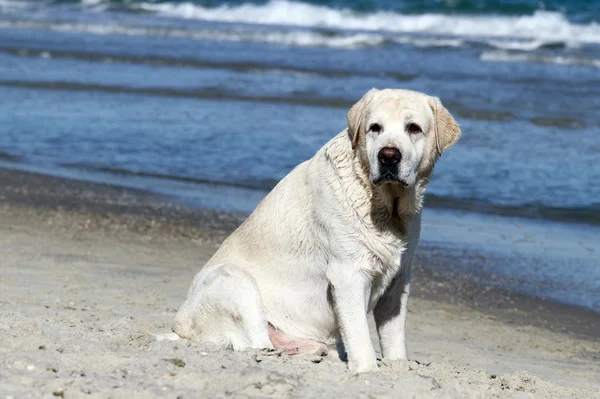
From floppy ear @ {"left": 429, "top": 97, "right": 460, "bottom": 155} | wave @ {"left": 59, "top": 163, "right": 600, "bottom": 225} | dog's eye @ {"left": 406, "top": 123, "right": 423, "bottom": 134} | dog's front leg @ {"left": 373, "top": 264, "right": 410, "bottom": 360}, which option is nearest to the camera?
dog's eye @ {"left": 406, "top": 123, "right": 423, "bottom": 134}

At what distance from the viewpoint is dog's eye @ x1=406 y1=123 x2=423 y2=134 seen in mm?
5055

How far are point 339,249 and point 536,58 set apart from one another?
23.1 m

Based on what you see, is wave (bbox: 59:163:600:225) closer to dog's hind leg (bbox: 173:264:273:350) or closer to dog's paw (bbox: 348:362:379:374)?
dog's hind leg (bbox: 173:264:273:350)

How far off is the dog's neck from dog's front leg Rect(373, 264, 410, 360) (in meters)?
0.34

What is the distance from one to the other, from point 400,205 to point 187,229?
16.2 ft

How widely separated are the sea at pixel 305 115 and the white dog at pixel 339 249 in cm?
343

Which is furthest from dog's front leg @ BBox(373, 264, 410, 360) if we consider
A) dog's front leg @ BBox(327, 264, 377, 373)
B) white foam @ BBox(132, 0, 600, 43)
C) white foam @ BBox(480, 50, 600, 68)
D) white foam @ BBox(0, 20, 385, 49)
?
white foam @ BBox(132, 0, 600, 43)

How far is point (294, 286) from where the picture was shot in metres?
5.46

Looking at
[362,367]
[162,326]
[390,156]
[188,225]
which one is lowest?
[188,225]

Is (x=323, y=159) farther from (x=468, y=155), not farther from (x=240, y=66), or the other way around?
(x=240, y=66)

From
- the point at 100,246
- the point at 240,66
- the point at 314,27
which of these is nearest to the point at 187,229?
the point at 100,246

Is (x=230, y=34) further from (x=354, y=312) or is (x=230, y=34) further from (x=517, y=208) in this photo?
(x=354, y=312)

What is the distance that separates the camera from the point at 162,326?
6488 mm

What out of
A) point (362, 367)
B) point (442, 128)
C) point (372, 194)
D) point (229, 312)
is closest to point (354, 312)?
point (362, 367)
